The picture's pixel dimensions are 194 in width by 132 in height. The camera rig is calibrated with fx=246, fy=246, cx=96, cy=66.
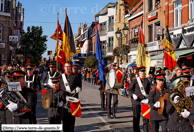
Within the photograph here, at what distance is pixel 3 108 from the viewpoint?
4562 mm

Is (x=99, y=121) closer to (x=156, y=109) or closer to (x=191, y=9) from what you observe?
(x=156, y=109)

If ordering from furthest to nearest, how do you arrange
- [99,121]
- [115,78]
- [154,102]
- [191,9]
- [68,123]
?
1. [191,9]
2. [115,78]
3. [99,121]
4. [68,123]
5. [154,102]

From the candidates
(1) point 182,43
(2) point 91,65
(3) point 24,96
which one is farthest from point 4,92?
(2) point 91,65

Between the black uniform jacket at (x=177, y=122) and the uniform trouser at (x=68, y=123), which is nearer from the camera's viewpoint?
the black uniform jacket at (x=177, y=122)

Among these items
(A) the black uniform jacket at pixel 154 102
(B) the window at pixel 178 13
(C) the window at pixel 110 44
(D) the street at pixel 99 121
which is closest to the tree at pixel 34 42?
(C) the window at pixel 110 44

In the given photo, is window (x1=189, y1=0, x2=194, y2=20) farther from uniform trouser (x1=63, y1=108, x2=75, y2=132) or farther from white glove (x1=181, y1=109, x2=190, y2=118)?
white glove (x1=181, y1=109, x2=190, y2=118)

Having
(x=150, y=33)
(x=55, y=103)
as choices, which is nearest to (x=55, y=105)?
(x=55, y=103)

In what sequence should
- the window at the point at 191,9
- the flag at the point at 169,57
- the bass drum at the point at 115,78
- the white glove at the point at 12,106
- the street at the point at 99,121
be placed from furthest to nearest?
the window at the point at 191,9 < the flag at the point at 169,57 < the bass drum at the point at 115,78 < the street at the point at 99,121 < the white glove at the point at 12,106

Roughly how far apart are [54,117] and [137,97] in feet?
8.58

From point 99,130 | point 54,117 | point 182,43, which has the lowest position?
point 99,130

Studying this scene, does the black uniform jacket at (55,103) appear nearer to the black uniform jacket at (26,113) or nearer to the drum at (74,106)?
the drum at (74,106)

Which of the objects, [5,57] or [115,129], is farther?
[5,57]

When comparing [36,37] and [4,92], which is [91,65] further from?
[4,92]

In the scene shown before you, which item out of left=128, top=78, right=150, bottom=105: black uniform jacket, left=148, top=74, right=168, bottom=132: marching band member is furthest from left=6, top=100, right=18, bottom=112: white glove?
left=128, top=78, right=150, bottom=105: black uniform jacket
